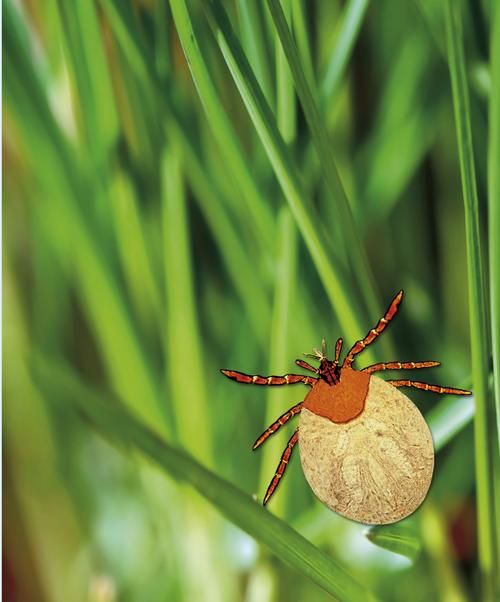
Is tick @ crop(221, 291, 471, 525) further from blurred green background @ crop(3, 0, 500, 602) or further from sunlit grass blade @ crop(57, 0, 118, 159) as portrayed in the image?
sunlit grass blade @ crop(57, 0, 118, 159)

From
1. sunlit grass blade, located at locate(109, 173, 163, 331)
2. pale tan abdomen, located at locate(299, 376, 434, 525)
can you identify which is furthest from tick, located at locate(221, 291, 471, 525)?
sunlit grass blade, located at locate(109, 173, 163, 331)

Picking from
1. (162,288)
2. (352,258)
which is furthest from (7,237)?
(352,258)

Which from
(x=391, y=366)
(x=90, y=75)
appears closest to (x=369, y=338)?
(x=391, y=366)

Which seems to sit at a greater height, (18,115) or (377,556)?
(18,115)

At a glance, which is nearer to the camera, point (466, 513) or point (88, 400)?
point (88, 400)

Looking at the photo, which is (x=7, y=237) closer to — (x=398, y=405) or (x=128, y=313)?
(x=128, y=313)

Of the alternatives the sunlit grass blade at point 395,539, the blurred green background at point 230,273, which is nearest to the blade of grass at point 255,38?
the blurred green background at point 230,273

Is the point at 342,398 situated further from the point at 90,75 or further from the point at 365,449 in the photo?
the point at 90,75
